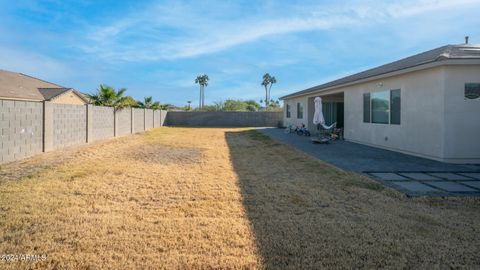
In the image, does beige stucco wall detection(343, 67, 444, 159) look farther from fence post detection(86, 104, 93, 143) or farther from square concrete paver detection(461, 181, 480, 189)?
fence post detection(86, 104, 93, 143)

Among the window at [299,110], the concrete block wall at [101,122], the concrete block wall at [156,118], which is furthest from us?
the concrete block wall at [156,118]

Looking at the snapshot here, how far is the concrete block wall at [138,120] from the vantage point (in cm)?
2181

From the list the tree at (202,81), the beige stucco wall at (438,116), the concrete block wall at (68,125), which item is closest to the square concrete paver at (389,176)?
the beige stucco wall at (438,116)

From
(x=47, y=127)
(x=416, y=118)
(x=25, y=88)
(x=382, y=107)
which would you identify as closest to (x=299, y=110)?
(x=382, y=107)

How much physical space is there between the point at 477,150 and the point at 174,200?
9068 millimetres

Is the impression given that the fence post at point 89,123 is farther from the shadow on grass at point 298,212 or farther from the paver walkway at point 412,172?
the paver walkway at point 412,172

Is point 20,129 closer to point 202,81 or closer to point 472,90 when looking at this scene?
point 472,90

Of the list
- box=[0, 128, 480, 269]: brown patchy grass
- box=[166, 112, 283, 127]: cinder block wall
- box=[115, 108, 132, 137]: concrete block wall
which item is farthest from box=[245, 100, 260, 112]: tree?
box=[0, 128, 480, 269]: brown patchy grass

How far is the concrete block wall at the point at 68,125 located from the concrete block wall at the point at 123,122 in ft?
14.5

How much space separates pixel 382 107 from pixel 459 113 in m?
3.19

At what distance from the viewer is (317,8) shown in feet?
43.3

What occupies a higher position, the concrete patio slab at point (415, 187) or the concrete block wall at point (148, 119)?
the concrete block wall at point (148, 119)

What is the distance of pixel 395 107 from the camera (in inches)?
427

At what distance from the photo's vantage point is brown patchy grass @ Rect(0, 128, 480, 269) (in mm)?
2990
